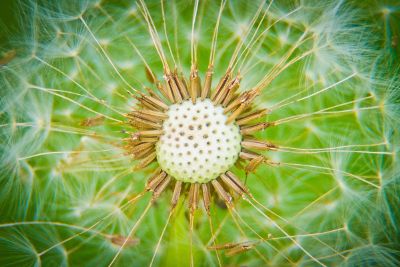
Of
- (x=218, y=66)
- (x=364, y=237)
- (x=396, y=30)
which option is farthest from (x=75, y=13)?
(x=364, y=237)

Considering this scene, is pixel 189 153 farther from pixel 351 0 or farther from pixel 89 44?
pixel 351 0

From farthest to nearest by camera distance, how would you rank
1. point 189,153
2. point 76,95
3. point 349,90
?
point 76,95, point 349,90, point 189,153

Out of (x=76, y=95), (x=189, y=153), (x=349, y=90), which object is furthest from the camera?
(x=76, y=95)

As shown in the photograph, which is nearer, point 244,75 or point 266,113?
point 266,113

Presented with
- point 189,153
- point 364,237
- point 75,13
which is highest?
point 75,13
